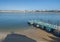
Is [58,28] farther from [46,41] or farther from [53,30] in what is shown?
[46,41]

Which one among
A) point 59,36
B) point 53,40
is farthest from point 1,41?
point 59,36

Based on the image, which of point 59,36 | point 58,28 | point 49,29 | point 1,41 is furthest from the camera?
point 49,29

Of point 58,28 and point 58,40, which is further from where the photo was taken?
point 58,28

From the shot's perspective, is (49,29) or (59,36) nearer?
(59,36)

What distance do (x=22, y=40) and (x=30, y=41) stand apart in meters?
1.19

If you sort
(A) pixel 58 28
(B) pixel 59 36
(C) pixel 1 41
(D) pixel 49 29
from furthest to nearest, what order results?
1. (D) pixel 49 29
2. (A) pixel 58 28
3. (B) pixel 59 36
4. (C) pixel 1 41

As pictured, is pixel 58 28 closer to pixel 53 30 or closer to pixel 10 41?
pixel 53 30

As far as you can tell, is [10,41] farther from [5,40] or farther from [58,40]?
[58,40]

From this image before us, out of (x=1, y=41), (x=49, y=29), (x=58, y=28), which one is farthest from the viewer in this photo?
(x=49, y=29)

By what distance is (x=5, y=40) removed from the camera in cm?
2427

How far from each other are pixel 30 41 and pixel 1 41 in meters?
3.87

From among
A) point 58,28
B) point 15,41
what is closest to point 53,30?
point 58,28

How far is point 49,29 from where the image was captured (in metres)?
33.1

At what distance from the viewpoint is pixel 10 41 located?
78.2 ft
